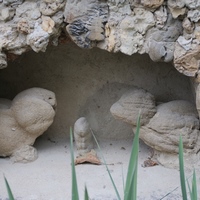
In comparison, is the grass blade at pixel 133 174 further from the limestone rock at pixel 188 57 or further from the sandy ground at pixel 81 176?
the sandy ground at pixel 81 176

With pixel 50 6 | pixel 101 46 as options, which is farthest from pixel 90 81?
pixel 50 6

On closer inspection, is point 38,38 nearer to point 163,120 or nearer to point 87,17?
point 87,17

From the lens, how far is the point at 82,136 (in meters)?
2.10

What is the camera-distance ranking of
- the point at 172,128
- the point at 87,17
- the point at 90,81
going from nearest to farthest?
the point at 87,17, the point at 172,128, the point at 90,81

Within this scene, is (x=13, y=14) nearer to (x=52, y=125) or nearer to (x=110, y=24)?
(x=110, y=24)

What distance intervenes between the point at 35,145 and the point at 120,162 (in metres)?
0.42

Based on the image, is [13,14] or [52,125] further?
[52,125]

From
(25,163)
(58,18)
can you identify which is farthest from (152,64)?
(25,163)

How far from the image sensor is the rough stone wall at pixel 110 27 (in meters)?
1.71

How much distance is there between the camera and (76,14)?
1793 mm

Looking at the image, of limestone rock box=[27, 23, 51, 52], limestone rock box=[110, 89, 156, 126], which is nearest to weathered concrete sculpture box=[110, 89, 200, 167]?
limestone rock box=[110, 89, 156, 126]

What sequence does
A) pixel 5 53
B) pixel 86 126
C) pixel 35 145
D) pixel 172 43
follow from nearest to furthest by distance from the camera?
pixel 172 43
pixel 5 53
pixel 86 126
pixel 35 145

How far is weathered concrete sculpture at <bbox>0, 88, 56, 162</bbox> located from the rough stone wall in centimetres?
25

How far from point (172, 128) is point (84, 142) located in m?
0.40
